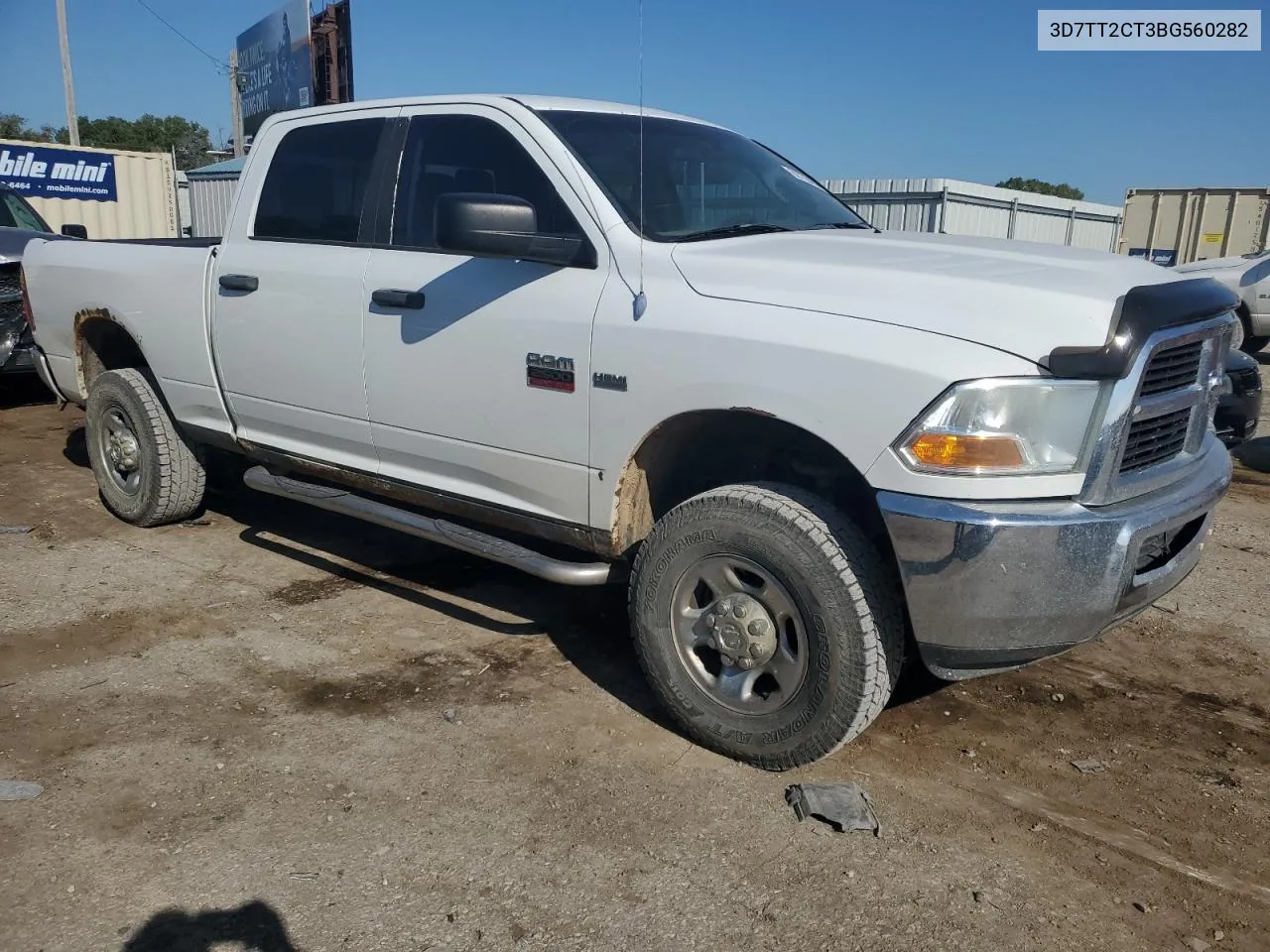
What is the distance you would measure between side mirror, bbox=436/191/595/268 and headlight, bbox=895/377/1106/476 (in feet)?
4.27

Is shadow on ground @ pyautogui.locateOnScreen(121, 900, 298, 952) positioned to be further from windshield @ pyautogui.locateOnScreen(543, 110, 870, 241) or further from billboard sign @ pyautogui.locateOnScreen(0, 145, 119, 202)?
billboard sign @ pyautogui.locateOnScreen(0, 145, 119, 202)

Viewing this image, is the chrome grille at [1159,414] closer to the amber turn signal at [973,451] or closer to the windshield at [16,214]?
the amber turn signal at [973,451]

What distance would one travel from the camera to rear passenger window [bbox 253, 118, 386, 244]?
4.13 metres

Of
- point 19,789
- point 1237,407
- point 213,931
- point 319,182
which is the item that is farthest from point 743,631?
point 1237,407

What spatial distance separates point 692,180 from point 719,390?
1163 millimetres

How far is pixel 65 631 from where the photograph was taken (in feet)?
13.6

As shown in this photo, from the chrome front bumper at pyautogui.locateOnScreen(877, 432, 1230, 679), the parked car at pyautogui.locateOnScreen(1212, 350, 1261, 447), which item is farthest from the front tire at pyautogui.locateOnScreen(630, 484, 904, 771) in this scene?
the parked car at pyautogui.locateOnScreen(1212, 350, 1261, 447)

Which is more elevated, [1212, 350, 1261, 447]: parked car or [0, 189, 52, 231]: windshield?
[0, 189, 52, 231]: windshield

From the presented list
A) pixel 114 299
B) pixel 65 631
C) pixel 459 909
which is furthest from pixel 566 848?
pixel 114 299

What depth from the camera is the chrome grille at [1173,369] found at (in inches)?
109

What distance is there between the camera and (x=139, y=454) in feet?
17.7

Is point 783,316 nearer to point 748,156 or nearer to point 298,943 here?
point 748,156

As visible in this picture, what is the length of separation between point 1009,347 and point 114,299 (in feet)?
14.4

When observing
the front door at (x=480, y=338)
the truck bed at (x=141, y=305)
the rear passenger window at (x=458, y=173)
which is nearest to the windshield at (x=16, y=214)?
the truck bed at (x=141, y=305)
